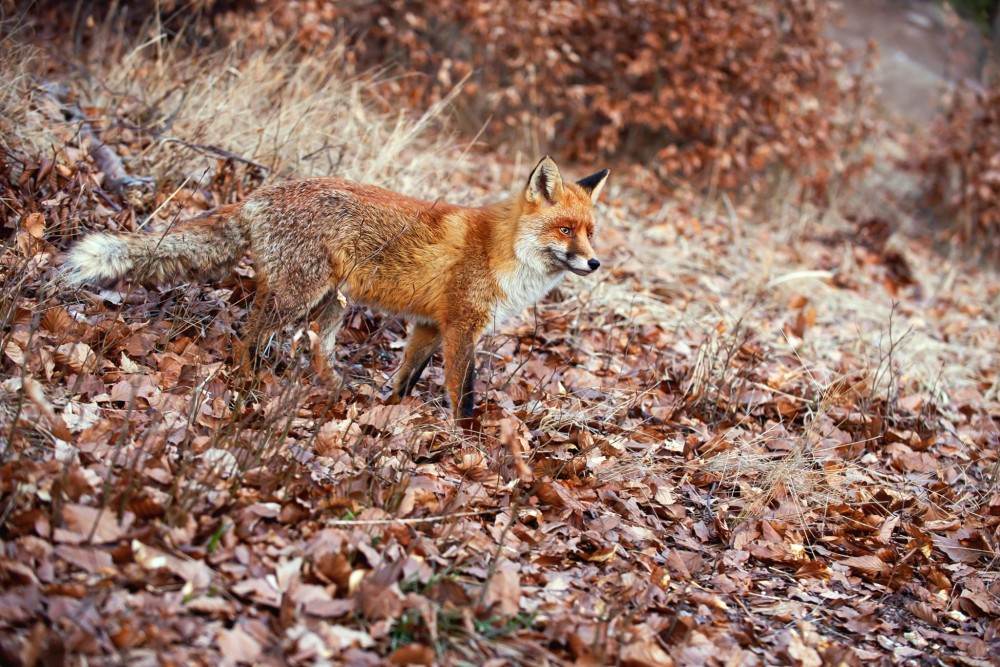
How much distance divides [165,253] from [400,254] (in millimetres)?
1238

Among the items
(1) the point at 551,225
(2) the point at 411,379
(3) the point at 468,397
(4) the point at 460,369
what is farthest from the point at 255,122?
(3) the point at 468,397

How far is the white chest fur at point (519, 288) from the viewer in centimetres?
466

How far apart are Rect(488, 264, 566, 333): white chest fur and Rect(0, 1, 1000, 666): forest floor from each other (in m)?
0.45

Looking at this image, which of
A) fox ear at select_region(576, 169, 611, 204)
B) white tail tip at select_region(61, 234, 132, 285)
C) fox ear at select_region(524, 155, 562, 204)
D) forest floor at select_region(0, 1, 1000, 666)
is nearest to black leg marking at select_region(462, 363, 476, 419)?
forest floor at select_region(0, 1, 1000, 666)

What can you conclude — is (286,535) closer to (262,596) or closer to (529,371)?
(262,596)

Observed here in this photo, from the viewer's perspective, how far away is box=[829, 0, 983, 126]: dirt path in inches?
681

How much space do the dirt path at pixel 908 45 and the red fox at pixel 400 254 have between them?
13.3m

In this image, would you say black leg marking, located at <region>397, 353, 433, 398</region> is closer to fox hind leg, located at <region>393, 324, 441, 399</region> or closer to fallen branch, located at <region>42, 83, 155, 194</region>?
fox hind leg, located at <region>393, 324, 441, 399</region>

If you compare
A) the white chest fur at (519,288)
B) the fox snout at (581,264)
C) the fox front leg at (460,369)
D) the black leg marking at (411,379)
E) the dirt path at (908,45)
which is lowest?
the black leg marking at (411,379)

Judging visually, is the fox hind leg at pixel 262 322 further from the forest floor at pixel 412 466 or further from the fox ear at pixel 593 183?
the fox ear at pixel 593 183

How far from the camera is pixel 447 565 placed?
313 centimetres

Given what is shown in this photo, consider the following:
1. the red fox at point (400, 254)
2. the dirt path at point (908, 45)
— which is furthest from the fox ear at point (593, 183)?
the dirt path at point (908, 45)

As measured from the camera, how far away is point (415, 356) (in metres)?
4.77

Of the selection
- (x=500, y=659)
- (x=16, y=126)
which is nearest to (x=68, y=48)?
(x=16, y=126)
